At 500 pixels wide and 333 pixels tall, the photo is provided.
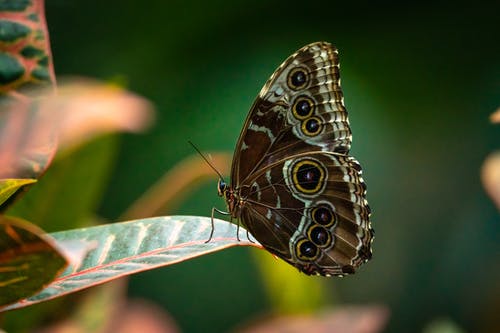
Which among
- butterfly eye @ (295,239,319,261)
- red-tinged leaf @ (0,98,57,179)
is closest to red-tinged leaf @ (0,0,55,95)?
red-tinged leaf @ (0,98,57,179)

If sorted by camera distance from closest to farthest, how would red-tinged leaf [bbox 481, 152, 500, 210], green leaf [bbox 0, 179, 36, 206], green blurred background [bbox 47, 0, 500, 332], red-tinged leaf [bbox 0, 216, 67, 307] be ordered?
red-tinged leaf [bbox 0, 216, 67, 307] → green leaf [bbox 0, 179, 36, 206] → red-tinged leaf [bbox 481, 152, 500, 210] → green blurred background [bbox 47, 0, 500, 332]

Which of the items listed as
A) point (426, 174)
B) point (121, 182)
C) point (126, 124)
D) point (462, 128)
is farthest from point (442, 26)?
point (126, 124)

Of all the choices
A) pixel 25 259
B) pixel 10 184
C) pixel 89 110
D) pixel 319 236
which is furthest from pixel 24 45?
pixel 319 236

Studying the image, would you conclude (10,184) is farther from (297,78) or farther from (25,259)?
(297,78)

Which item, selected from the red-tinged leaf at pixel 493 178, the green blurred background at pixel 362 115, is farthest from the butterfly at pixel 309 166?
the green blurred background at pixel 362 115

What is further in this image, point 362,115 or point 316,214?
point 362,115

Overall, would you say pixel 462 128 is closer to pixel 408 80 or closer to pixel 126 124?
pixel 408 80

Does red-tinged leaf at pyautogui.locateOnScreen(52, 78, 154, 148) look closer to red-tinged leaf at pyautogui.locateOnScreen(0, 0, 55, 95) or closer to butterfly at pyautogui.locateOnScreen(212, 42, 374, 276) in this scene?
red-tinged leaf at pyautogui.locateOnScreen(0, 0, 55, 95)
